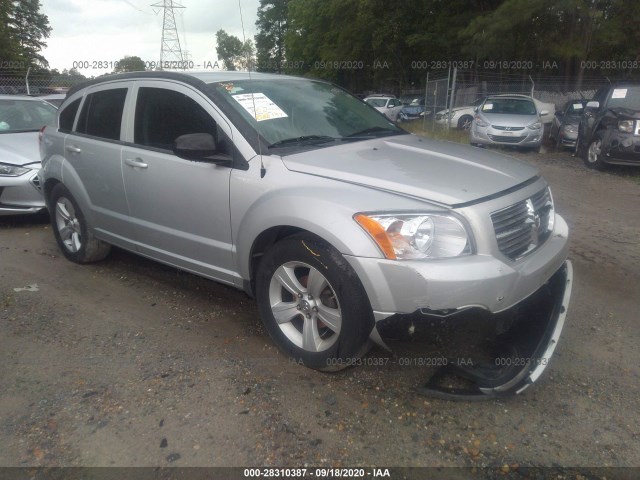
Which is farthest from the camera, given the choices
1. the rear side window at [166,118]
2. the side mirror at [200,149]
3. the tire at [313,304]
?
the rear side window at [166,118]

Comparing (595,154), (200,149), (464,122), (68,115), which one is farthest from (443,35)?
(200,149)

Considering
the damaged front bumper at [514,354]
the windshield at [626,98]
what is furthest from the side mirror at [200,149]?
the windshield at [626,98]

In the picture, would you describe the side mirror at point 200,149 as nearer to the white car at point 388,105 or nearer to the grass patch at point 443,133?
the grass patch at point 443,133

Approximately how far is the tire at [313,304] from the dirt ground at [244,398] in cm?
18

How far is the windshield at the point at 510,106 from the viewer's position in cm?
1403

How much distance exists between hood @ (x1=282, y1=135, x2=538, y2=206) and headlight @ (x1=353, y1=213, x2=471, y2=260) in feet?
0.41

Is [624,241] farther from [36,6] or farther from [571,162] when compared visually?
[36,6]

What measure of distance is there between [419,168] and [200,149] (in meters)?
1.32

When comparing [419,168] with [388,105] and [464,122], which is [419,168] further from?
[388,105]

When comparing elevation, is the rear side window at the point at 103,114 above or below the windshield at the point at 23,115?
above

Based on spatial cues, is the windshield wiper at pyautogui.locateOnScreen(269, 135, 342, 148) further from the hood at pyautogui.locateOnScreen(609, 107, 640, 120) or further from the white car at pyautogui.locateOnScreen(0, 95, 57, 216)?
the hood at pyautogui.locateOnScreen(609, 107, 640, 120)

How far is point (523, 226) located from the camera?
3.01m

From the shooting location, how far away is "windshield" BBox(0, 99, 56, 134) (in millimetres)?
7316

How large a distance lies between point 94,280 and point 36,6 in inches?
2486
